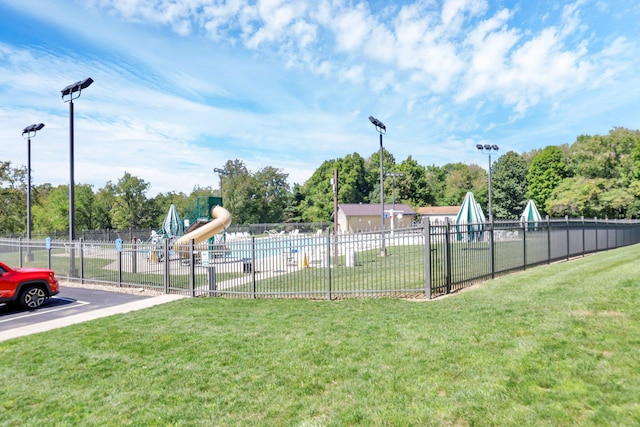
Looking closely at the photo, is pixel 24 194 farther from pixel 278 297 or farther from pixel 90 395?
pixel 90 395

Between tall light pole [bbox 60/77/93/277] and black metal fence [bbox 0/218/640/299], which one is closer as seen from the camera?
black metal fence [bbox 0/218/640/299]

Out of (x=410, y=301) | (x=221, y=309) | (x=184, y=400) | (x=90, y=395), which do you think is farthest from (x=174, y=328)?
(x=410, y=301)

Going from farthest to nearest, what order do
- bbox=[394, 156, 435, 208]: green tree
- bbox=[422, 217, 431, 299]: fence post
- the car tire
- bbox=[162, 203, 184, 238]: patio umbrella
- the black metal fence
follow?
bbox=[394, 156, 435, 208]: green tree < bbox=[162, 203, 184, 238]: patio umbrella < the car tire < the black metal fence < bbox=[422, 217, 431, 299]: fence post

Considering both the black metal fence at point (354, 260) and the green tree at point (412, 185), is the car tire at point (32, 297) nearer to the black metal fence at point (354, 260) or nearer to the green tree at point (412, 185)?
the black metal fence at point (354, 260)

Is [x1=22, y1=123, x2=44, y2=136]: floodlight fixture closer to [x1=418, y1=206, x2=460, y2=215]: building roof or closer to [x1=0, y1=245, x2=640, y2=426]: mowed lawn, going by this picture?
[x1=0, y1=245, x2=640, y2=426]: mowed lawn

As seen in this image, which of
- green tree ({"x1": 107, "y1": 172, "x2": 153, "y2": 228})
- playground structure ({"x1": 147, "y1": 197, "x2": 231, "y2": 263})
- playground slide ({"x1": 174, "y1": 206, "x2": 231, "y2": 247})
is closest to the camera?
playground slide ({"x1": 174, "y1": 206, "x2": 231, "y2": 247})

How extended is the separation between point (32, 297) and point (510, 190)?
62.6 meters

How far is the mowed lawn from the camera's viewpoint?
3.76 metres

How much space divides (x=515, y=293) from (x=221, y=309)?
651 cm

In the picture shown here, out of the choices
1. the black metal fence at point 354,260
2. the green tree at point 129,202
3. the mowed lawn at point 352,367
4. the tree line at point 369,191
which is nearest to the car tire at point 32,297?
the black metal fence at point 354,260

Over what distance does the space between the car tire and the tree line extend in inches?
1238

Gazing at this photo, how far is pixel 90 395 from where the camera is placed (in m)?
4.55

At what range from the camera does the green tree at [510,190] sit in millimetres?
60281

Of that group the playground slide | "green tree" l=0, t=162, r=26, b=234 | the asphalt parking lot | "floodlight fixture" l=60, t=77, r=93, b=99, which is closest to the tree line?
"green tree" l=0, t=162, r=26, b=234
